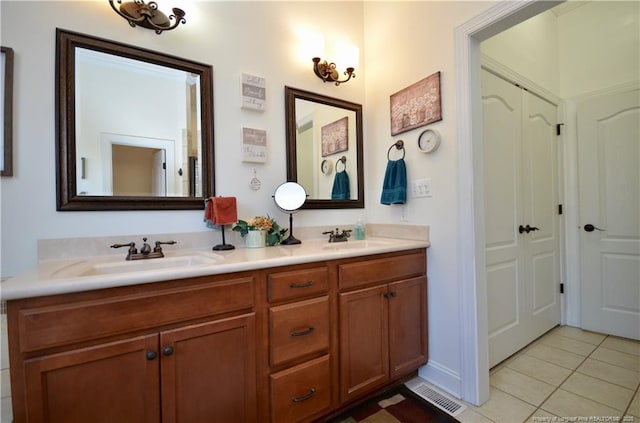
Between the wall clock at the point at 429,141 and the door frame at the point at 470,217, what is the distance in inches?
5.4

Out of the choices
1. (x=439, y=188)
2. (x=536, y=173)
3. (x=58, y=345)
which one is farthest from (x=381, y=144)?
(x=58, y=345)

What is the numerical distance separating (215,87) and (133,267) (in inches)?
43.9

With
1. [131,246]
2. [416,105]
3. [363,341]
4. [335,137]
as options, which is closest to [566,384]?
[363,341]

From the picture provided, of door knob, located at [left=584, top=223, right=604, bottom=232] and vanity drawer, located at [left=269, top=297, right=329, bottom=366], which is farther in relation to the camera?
door knob, located at [left=584, top=223, right=604, bottom=232]

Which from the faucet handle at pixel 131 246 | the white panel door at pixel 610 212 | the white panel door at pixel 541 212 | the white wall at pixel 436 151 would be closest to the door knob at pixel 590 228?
the white panel door at pixel 610 212

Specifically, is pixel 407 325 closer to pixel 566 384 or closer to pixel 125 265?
pixel 566 384

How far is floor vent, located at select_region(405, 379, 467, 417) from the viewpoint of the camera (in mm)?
1545

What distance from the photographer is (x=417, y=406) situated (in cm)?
158

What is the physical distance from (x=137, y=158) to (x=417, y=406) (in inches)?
81.6

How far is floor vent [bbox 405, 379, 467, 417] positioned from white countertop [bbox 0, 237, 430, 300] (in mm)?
888

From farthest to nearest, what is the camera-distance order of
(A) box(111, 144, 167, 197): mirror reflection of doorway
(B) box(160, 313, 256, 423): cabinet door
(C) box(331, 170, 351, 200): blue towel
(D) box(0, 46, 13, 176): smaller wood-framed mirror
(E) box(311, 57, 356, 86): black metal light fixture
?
(C) box(331, 170, 351, 200): blue towel < (E) box(311, 57, 356, 86): black metal light fixture < (A) box(111, 144, 167, 197): mirror reflection of doorway < (D) box(0, 46, 13, 176): smaller wood-framed mirror < (B) box(160, 313, 256, 423): cabinet door

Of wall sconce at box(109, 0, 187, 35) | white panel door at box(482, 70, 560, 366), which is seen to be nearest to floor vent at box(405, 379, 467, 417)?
white panel door at box(482, 70, 560, 366)

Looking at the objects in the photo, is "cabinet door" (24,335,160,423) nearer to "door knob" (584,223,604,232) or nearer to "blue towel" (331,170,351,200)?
"blue towel" (331,170,351,200)

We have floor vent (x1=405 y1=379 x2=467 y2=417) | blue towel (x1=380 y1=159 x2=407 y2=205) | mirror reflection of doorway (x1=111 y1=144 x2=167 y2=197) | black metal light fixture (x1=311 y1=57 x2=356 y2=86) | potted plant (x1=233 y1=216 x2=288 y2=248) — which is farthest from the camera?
black metal light fixture (x1=311 y1=57 x2=356 y2=86)
